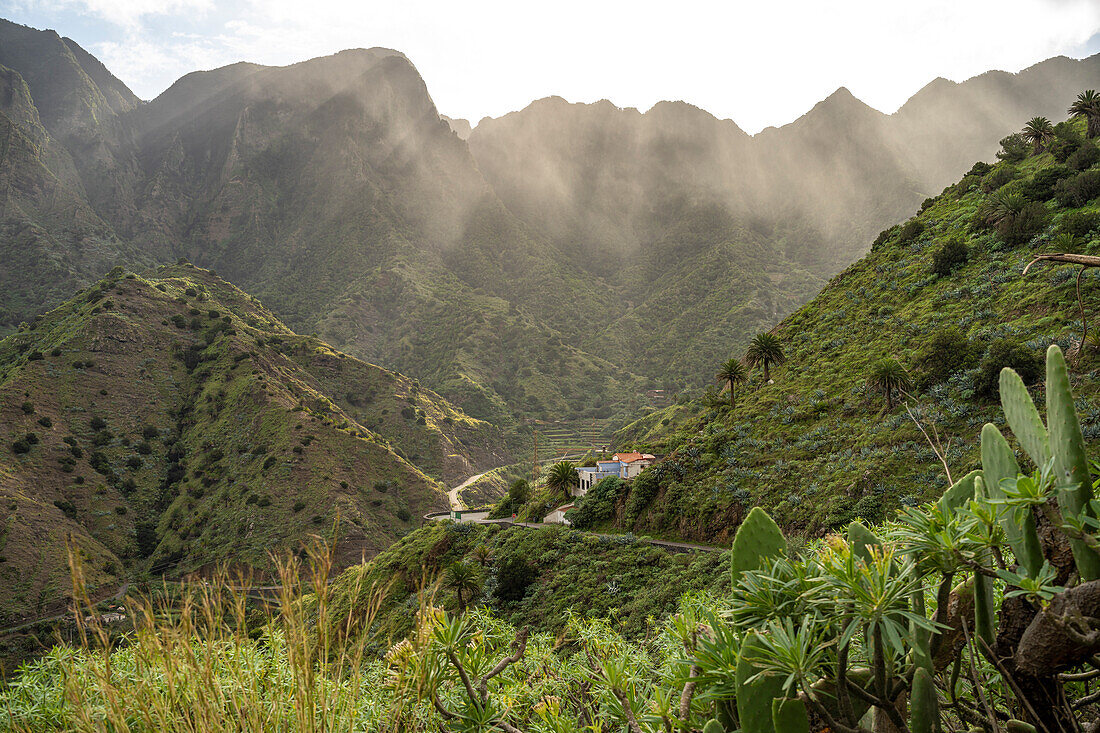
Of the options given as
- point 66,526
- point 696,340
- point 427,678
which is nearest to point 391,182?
point 696,340

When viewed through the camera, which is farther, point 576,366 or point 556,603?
point 576,366

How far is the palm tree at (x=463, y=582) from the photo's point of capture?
84.8ft

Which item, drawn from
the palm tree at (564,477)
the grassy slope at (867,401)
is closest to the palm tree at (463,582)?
the grassy slope at (867,401)

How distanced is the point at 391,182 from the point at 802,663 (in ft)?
713

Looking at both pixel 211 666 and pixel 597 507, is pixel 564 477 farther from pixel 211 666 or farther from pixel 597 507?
pixel 211 666

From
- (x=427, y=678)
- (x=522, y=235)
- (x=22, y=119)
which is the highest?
(x=22, y=119)

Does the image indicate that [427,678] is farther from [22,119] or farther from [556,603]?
[22,119]

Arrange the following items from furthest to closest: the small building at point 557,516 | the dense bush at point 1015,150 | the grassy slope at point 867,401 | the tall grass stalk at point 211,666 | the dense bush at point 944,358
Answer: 1. the dense bush at point 1015,150
2. the small building at point 557,516
3. the dense bush at point 944,358
4. the grassy slope at point 867,401
5. the tall grass stalk at point 211,666

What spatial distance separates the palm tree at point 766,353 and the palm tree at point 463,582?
2376 centimetres

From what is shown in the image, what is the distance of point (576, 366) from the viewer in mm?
145625

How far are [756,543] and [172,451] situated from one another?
8474 centimetres

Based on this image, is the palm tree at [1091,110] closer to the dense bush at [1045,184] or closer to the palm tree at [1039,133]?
the palm tree at [1039,133]

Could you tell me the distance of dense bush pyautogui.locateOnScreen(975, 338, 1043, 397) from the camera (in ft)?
66.1

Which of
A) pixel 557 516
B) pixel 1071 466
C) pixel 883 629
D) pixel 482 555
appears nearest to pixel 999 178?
pixel 557 516
